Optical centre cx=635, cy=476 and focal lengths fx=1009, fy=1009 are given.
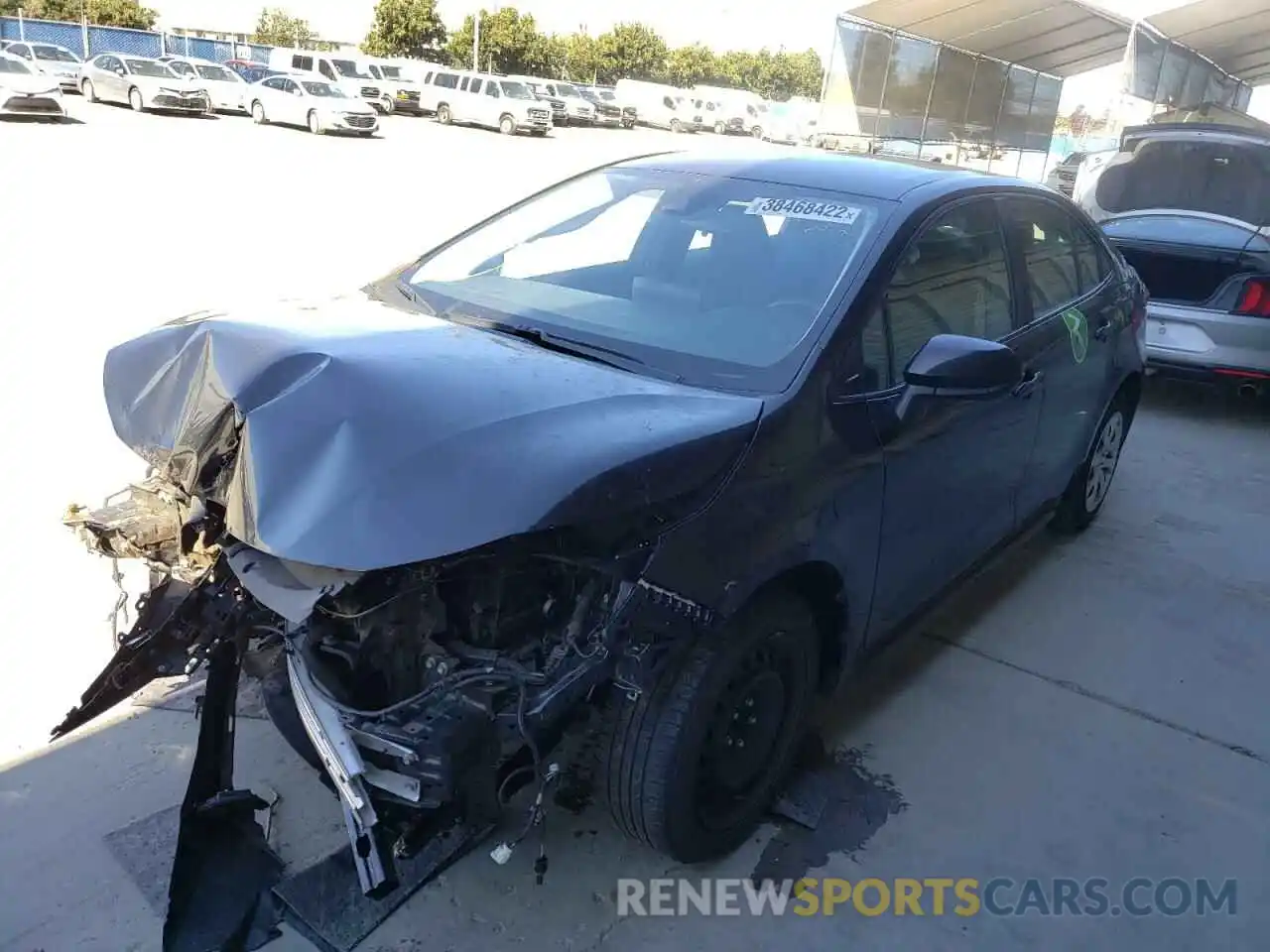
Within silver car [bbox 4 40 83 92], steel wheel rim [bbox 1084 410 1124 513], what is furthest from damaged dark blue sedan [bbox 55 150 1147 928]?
silver car [bbox 4 40 83 92]

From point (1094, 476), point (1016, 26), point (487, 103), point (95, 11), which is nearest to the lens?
point (1094, 476)

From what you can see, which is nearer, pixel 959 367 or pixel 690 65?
pixel 959 367

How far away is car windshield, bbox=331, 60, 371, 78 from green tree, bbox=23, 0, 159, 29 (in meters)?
19.0

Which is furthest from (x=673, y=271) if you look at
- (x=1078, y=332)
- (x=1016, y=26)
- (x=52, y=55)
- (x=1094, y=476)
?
(x=52, y=55)

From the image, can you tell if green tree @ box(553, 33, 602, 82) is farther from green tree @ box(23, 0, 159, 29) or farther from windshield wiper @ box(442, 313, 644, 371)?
windshield wiper @ box(442, 313, 644, 371)

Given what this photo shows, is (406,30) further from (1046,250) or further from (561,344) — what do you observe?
(561,344)

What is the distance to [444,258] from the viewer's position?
3.61 metres

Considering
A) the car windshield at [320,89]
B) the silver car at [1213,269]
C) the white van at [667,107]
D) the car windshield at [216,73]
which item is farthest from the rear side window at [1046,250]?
the white van at [667,107]

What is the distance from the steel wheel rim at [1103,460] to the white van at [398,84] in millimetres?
32443

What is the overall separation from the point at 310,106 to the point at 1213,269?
24.8 m

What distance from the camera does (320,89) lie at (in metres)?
27.0

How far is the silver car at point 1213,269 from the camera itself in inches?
268

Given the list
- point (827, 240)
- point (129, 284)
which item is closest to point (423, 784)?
point (827, 240)

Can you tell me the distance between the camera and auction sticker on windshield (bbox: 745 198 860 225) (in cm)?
313
